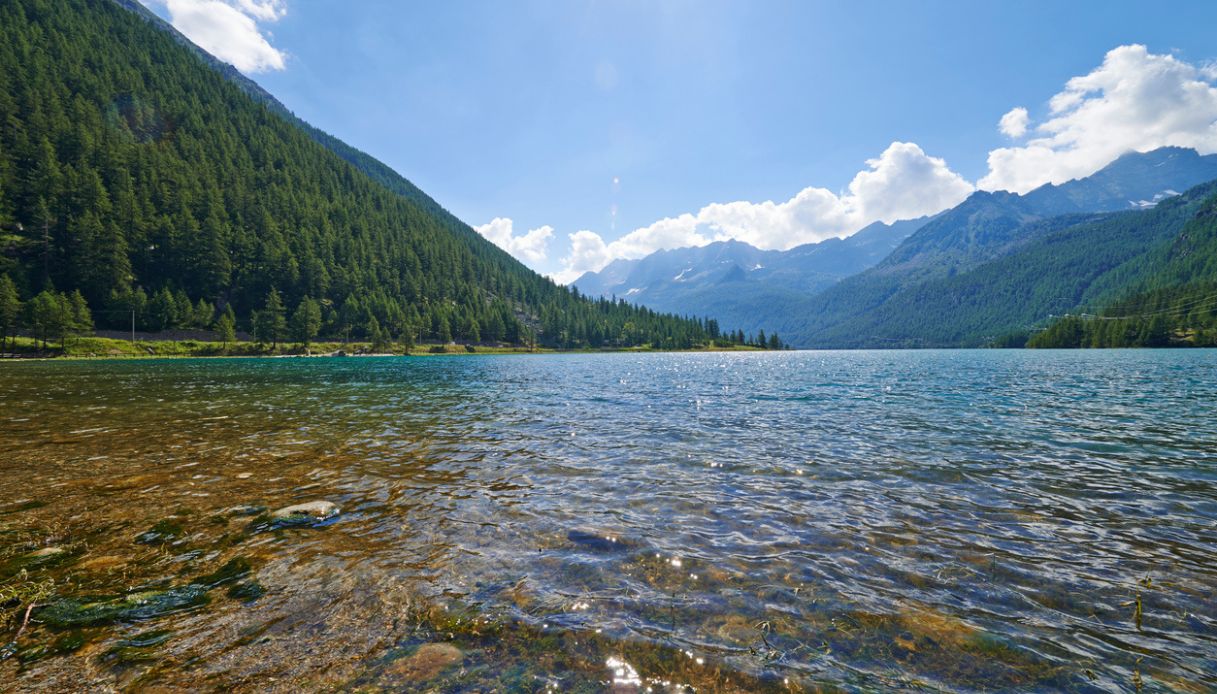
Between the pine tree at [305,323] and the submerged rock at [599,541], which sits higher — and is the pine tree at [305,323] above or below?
above

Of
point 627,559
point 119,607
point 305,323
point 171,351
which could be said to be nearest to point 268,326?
point 305,323

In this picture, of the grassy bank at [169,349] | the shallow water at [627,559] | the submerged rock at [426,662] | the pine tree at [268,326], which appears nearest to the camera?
the submerged rock at [426,662]

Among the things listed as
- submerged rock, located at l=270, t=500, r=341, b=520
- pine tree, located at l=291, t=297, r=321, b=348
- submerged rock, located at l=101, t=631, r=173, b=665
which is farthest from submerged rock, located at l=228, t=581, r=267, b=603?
pine tree, located at l=291, t=297, r=321, b=348

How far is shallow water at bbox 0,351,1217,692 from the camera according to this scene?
5820 millimetres

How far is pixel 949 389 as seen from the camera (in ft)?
142

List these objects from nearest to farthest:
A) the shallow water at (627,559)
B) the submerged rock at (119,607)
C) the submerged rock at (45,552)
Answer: the shallow water at (627,559), the submerged rock at (119,607), the submerged rock at (45,552)

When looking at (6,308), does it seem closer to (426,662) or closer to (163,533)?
(163,533)

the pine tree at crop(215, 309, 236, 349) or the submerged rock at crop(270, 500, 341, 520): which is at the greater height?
the pine tree at crop(215, 309, 236, 349)

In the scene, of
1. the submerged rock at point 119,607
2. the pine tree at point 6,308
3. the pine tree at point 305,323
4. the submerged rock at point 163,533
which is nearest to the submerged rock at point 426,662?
the submerged rock at point 119,607

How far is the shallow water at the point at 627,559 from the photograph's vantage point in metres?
5.82

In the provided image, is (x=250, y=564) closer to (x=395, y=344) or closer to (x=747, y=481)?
(x=747, y=481)

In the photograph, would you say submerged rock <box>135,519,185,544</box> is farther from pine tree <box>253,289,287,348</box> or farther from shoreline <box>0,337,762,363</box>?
pine tree <box>253,289,287,348</box>

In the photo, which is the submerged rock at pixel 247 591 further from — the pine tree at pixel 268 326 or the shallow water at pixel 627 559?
the pine tree at pixel 268 326

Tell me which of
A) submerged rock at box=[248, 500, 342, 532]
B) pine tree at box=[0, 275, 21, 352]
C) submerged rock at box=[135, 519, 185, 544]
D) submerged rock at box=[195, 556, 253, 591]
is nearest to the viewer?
submerged rock at box=[195, 556, 253, 591]
